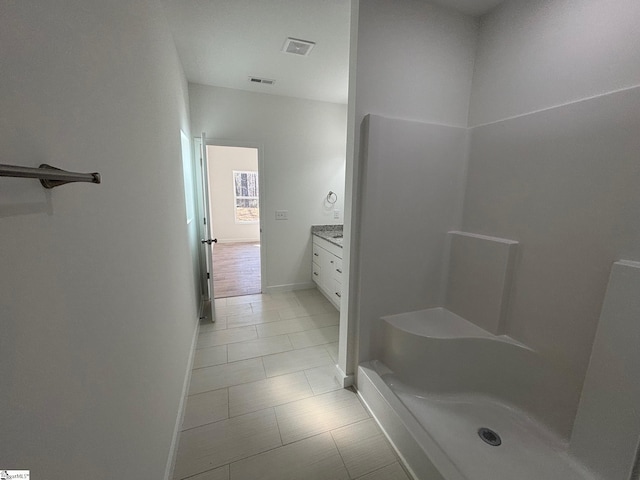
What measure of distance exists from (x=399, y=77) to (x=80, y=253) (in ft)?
6.17

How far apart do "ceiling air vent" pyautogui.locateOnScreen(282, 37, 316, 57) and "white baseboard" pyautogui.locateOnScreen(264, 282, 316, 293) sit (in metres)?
2.86

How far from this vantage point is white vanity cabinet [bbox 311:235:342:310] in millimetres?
3033

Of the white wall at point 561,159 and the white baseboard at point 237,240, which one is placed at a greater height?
the white wall at point 561,159

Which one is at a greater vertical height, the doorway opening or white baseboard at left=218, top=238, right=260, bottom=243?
the doorway opening

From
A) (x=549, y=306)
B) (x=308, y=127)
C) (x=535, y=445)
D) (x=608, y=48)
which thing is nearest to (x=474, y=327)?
(x=549, y=306)

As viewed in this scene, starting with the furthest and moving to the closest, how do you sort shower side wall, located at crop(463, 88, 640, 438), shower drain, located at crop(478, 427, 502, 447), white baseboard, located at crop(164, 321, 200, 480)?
shower drain, located at crop(478, 427, 502, 447) < white baseboard, located at crop(164, 321, 200, 480) < shower side wall, located at crop(463, 88, 640, 438)

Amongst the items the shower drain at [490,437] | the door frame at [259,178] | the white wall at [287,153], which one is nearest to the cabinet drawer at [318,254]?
the white wall at [287,153]

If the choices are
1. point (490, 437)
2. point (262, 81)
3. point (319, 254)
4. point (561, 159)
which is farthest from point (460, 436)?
point (262, 81)

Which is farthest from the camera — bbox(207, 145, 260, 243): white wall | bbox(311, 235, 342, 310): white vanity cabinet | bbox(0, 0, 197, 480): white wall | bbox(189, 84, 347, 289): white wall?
bbox(207, 145, 260, 243): white wall

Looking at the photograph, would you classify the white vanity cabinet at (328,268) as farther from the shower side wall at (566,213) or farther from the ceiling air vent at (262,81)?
the ceiling air vent at (262,81)

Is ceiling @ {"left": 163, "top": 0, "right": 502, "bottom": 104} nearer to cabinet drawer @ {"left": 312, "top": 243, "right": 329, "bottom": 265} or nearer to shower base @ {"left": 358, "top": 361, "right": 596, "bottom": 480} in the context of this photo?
cabinet drawer @ {"left": 312, "top": 243, "right": 329, "bottom": 265}

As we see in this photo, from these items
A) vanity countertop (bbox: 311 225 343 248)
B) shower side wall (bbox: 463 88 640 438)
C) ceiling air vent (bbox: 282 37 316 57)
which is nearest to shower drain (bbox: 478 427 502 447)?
shower side wall (bbox: 463 88 640 438)

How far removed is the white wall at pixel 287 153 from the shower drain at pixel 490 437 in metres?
2.75

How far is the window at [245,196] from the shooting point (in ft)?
23.8
